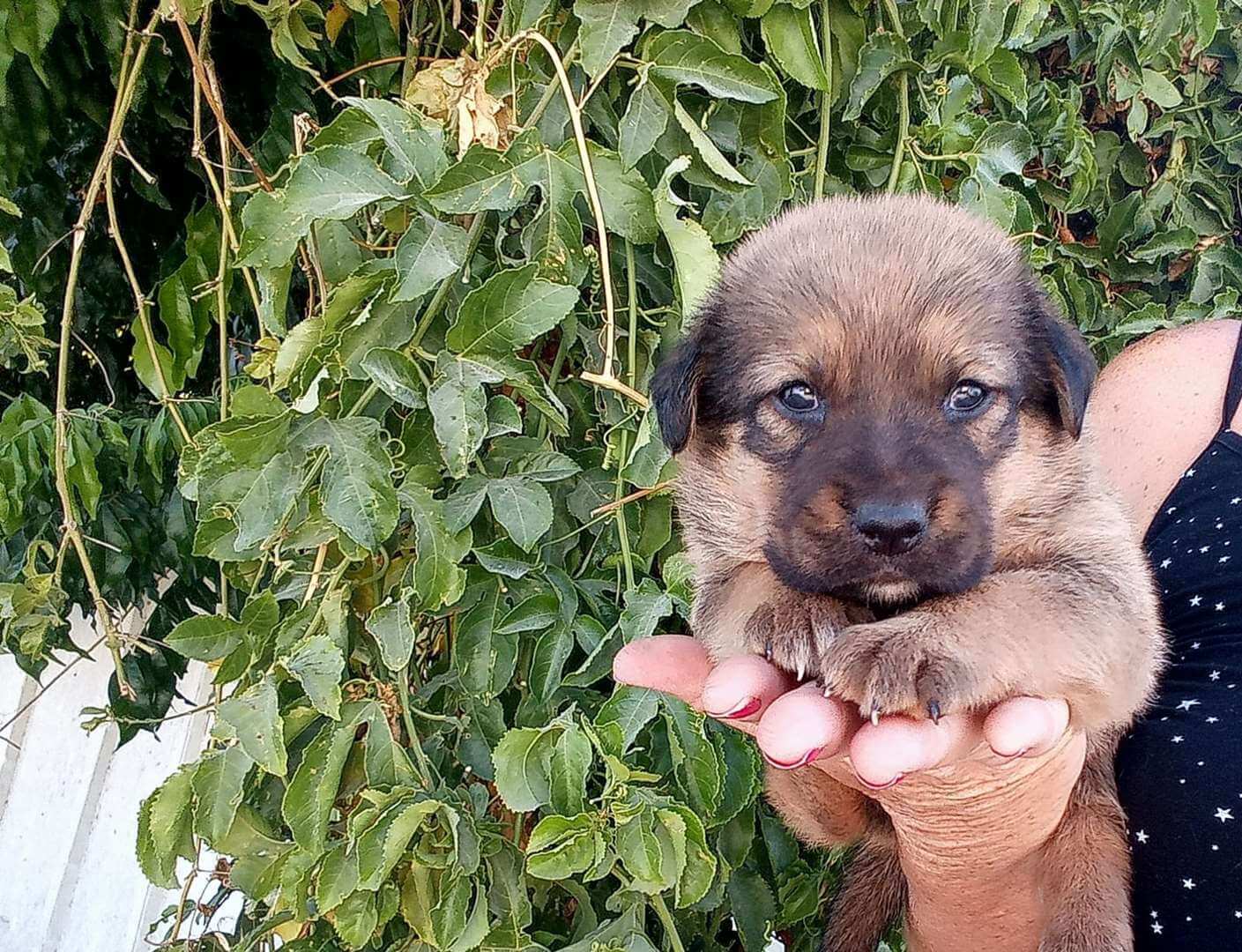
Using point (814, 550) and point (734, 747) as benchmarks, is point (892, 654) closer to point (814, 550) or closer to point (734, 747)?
point (814, 550)

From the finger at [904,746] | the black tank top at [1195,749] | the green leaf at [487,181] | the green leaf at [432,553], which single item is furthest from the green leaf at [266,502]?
the black tank top at [1195,749]

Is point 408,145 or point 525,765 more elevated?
point 408,145

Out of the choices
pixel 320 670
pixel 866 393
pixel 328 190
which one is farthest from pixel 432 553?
pixel 866 393

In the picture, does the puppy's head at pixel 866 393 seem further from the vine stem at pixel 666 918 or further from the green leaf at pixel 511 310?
the vine stem at pixel 666 918

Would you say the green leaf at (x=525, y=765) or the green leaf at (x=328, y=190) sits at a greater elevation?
the green leaf at (x=328, y=190)

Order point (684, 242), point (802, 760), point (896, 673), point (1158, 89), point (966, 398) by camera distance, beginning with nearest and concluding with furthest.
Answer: point (802, 760) → point (896, 673) → point (966, 398) → point (684, 242) → point (1158, 89)

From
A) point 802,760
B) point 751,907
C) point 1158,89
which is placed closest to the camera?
point 802,760

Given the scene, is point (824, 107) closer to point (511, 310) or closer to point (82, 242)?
point (511, 310)

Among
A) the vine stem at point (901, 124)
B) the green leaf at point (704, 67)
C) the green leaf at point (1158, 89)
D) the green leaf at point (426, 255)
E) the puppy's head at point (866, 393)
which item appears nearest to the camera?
the puppy's head at point (866, 393)
